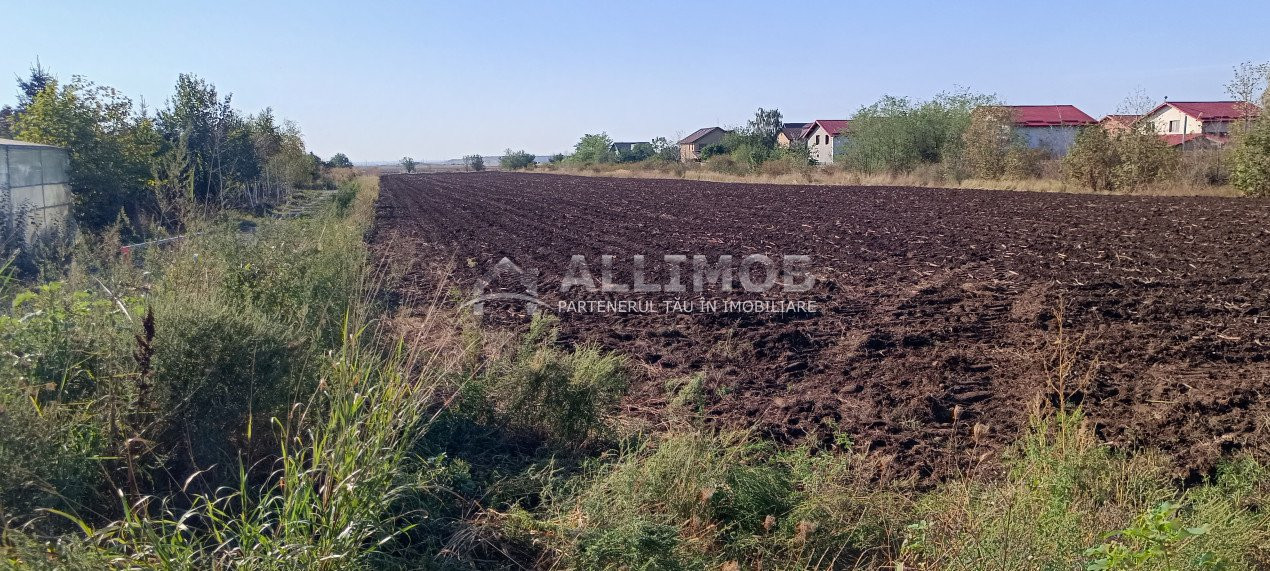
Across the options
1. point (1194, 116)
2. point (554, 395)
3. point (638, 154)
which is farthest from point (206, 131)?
point (638, 154)

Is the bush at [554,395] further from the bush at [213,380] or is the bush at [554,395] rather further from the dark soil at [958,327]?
the bush at [213,380]

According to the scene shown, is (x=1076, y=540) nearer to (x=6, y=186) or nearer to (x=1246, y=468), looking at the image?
(x=1246, y=468)

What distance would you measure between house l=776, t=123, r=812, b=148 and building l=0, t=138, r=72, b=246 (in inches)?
2117

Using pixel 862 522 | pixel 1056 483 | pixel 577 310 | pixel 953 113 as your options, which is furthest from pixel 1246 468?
pixel 953 113

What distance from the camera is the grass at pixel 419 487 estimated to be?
303 centimetres

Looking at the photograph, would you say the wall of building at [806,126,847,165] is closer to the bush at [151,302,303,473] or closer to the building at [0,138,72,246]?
the building at [0,138,72,246]

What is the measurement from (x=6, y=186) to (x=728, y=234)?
1295 centimetres

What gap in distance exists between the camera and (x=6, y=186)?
513 inches

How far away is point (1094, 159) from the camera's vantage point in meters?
26.3

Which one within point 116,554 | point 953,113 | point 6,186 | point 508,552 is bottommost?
point 508,552

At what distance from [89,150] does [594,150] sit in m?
82.0

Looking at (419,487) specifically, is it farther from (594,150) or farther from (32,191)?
(594,150)

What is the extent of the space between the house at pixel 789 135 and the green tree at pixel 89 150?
52.0m

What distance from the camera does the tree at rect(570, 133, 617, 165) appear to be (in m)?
90.9
